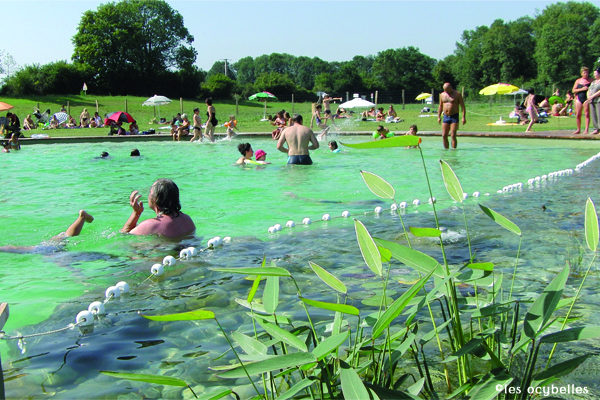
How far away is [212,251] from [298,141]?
23.4ft

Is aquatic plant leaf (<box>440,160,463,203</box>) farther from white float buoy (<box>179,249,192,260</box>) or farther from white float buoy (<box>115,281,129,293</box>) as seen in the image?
white float buoy (<box>179,249,192,260</box>)

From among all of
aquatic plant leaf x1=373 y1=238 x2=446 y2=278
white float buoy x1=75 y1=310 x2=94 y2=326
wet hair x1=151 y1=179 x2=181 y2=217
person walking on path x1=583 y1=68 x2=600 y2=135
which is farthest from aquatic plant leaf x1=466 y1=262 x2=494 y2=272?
person walking on path x1=583 y1=68 x2=600 y2=135

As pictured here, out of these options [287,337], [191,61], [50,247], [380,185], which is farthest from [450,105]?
[191,61]

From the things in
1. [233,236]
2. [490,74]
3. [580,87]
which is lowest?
[233,236]

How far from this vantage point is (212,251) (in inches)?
201

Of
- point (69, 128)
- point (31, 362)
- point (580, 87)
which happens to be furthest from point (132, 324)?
point (69, 128)

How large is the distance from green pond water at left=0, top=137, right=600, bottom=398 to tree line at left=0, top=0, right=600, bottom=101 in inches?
1896

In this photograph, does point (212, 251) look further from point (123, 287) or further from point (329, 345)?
point (329, 345)

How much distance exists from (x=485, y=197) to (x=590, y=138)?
849 cm

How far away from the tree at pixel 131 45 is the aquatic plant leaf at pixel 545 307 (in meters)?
66.8

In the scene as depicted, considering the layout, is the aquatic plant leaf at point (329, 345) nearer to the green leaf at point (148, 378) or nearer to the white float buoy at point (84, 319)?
the green leaf at point (148, 378)

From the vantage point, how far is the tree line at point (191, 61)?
202 ft

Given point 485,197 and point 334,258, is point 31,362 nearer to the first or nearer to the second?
point 334,258

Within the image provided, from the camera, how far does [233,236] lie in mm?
6055
